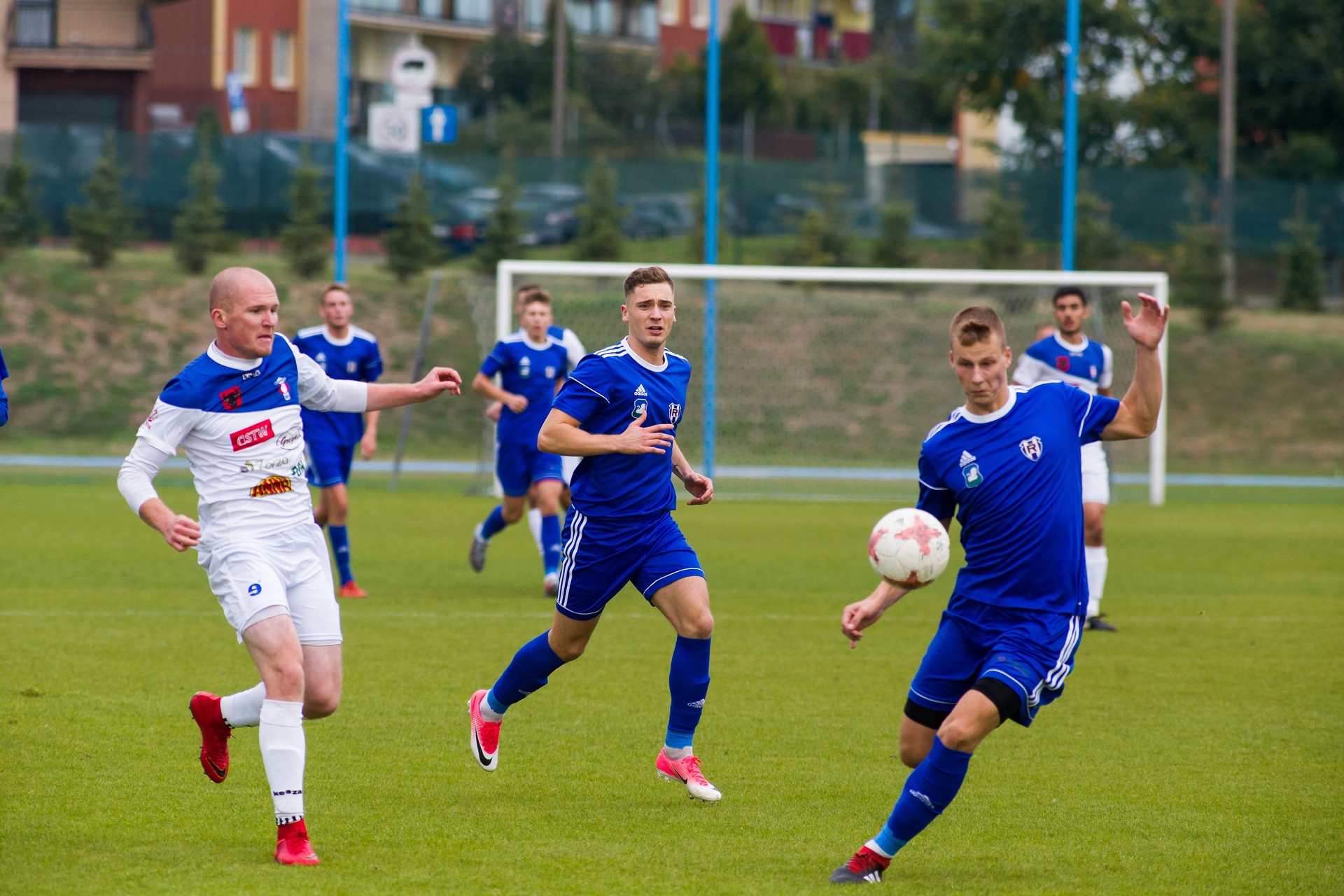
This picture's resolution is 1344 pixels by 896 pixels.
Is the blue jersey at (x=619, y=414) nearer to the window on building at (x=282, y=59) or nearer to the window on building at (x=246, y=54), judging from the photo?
the window on building at (x=246, y=54)

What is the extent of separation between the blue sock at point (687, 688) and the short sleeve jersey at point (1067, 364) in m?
5.27

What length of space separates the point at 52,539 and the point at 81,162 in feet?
54.6

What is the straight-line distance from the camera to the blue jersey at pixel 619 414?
5832 mm

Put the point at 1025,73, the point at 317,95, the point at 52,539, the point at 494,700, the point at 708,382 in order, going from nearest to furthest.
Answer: the point at 494,700, the point at 52,539, the point at 708,382, the point at 1025,73, the point at 317,95

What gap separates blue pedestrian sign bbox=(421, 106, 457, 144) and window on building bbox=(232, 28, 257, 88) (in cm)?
1721

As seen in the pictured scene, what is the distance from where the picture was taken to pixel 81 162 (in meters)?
28.5

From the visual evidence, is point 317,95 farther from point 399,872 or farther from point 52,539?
point 399,872

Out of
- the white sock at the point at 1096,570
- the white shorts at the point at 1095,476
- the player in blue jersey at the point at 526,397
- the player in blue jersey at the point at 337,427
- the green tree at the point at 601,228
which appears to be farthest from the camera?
the green tree at the point at 601,228

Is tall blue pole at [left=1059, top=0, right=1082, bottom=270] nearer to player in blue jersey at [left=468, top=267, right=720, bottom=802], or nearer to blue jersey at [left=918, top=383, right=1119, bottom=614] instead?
player in blue jersey at [left=468, top=267, right=720, bottom=802]

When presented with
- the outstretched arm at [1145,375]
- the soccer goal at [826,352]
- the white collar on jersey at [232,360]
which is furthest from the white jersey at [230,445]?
the soccer goal at [826,352]

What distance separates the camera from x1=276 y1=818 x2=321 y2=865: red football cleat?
15.5 ft

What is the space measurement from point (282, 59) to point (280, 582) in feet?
125

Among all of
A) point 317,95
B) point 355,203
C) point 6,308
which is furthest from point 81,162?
point 317,95

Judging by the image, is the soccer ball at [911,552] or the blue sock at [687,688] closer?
the soccer ball at [911,552]
